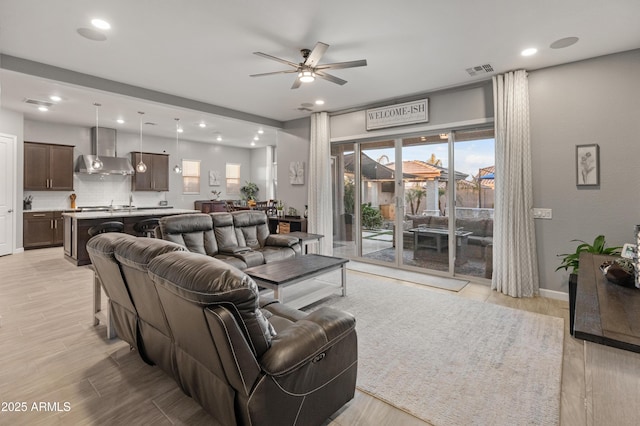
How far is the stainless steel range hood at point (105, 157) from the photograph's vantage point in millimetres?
7949

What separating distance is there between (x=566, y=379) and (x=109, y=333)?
376 centimetres

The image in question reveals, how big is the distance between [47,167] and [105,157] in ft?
3.91

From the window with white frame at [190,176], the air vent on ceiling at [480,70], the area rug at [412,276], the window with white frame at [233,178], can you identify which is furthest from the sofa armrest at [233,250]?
the window with white frame at [233,178]

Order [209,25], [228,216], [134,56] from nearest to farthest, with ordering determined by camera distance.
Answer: [209,25] → [134,56] → [228,216]

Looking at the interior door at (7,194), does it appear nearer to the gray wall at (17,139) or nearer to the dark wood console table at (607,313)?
the gray wall at (17,139)

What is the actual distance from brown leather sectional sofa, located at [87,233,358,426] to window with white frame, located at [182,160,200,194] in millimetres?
8738

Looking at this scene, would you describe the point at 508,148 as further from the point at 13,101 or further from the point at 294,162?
the point at 13,101

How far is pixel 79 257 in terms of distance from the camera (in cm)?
578

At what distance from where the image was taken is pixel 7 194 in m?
6.49

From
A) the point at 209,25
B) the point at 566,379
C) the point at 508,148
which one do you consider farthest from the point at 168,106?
the point at 566,379

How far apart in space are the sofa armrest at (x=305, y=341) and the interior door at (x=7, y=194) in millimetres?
7815

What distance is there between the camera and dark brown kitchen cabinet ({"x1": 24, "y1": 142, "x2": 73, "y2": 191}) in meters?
7.23

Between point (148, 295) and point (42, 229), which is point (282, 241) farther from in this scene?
point (42, 229)

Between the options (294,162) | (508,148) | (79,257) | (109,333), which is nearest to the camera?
(109,333)
